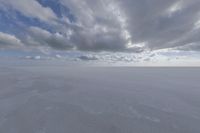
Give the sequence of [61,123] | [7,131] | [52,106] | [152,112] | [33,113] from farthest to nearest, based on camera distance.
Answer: [52,106] → [152,112] → [33,113] → [61,123] → [7,131]

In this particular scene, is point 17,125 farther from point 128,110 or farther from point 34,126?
point 128,110

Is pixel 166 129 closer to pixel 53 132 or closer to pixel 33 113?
pixel 53 132

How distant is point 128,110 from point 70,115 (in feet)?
20.5

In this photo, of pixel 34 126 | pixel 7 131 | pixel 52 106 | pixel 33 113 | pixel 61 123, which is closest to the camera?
pixel 7 131

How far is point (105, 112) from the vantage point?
11.9 meters

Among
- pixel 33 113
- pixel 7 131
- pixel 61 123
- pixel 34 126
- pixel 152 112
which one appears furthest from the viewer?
pixel 152 112

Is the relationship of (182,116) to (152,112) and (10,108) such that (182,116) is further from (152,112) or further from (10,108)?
(10,108)

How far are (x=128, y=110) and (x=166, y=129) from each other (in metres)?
4.04

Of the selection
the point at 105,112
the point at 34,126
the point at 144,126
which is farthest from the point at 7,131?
the point at 144,126

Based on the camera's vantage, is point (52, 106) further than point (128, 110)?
Yes

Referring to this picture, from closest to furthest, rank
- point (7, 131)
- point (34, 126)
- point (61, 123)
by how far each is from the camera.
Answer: point (7, 131)
point (34, 126)
point (61, 123)

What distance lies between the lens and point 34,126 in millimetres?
8914

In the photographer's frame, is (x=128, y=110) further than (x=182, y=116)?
Yes

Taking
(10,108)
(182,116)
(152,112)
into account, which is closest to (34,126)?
(10,108)
